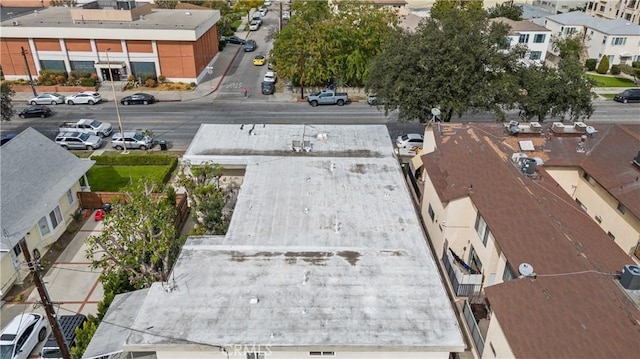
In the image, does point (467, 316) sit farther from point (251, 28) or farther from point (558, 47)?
point (251, 28)

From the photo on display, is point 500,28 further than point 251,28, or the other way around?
point 251,28

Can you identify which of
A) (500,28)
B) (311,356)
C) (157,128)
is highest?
(500,28)

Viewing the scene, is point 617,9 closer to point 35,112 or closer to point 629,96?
point 629,96

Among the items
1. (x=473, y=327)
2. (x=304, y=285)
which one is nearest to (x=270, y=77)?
(x=304, y=285)

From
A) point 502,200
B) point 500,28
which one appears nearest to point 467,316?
point 502,200

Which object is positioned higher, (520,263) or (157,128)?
(520,263)

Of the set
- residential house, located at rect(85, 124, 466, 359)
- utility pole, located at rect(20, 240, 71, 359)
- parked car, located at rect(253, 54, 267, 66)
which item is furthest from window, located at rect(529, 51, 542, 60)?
utility pole, located at rect(20, 240, 71, 359)
